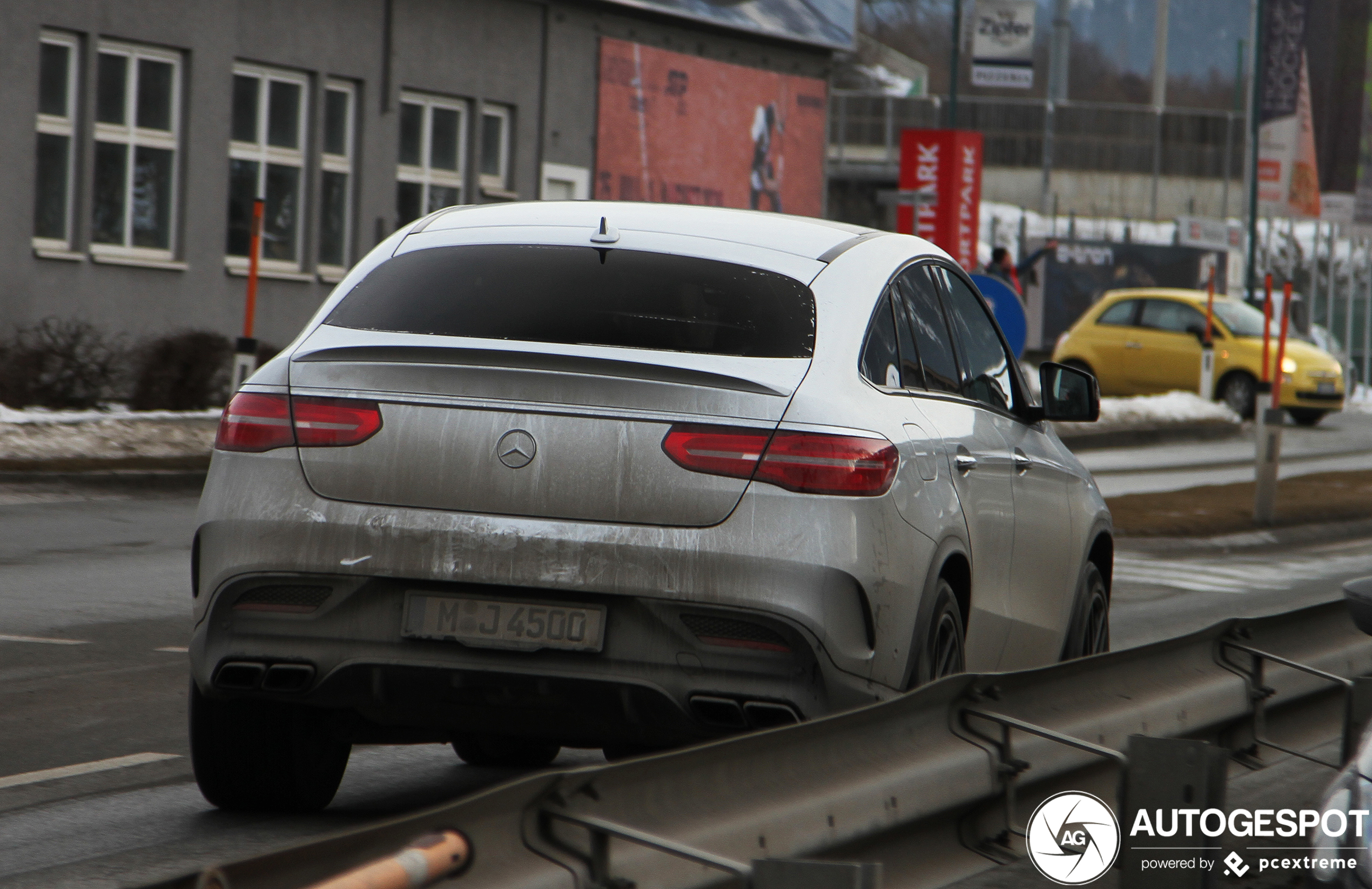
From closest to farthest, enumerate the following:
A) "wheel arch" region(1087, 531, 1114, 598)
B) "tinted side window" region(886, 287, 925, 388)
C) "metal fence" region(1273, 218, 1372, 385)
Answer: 1. "tinted side window" region(886, 287, 925, 388)
2. "wheel arch" region(1087, 531, 1114, 598)
3. "metal fence" region(1273, 218, 1372, 385)

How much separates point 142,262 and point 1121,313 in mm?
16311

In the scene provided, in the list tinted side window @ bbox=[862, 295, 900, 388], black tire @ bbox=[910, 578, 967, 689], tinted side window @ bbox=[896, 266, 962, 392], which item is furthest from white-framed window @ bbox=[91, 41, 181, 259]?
black tire @ bbox=[910, 578, 967, 689]

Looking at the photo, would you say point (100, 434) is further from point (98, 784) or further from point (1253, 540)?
point (98, 784)

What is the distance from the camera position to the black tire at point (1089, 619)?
729 cm

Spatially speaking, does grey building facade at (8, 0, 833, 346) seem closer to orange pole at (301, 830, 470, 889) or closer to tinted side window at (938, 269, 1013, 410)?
tinted side window at (938, 269, 1013, 410)

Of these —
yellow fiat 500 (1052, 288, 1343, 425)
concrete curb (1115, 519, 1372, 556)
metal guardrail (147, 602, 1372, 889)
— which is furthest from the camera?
yellow fiat 500 (1052, 288, 1343, 425)

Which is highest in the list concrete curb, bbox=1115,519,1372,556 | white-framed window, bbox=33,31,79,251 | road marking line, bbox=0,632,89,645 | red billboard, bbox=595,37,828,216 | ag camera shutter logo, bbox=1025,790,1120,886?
red billboard, bbox=595,37,828,216

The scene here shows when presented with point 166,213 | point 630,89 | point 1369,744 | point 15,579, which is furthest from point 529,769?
point 630,89

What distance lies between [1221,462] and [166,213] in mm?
12917

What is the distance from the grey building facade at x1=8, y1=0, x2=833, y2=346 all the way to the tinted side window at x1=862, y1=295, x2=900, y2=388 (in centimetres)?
1738

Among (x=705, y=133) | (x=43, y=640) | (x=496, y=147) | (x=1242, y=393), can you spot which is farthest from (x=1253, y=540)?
(x=705, y=133)

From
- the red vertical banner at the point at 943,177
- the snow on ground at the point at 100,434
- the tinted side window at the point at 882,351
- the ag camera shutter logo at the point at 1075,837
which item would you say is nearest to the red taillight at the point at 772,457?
the tinted side window at the point at 882,351

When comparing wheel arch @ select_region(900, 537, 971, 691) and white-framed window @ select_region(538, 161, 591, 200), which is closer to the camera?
wheel arch @ select_region(900, 537, 971, 691)

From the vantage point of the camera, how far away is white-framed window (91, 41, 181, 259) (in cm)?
2264
